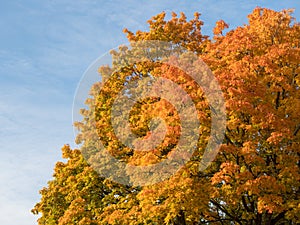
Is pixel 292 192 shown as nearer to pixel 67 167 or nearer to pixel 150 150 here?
pixel 150 150

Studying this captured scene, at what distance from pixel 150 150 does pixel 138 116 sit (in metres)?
4.88

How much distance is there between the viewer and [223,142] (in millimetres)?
29766

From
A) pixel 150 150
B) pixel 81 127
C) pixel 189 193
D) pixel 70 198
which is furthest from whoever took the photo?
pixel 81 127

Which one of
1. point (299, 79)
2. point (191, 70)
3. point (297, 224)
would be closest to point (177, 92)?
point (191, 70)

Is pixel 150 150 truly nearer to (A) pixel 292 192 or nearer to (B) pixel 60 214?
(A) pixel 292 192

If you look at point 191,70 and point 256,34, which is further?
point 256,34

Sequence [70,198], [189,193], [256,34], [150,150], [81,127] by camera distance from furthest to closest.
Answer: [81,127] < [70,198] < [256,34] < [150,150] < [189,193]

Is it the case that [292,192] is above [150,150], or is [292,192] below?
below

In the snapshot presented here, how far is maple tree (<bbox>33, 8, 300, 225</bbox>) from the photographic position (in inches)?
1051

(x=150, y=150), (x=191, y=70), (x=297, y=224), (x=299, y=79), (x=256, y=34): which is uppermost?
(x=256, y=34)

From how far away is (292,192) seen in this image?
2866cm

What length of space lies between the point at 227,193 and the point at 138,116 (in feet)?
28.1

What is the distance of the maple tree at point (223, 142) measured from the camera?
26.7 m

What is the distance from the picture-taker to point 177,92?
94.1 feet
